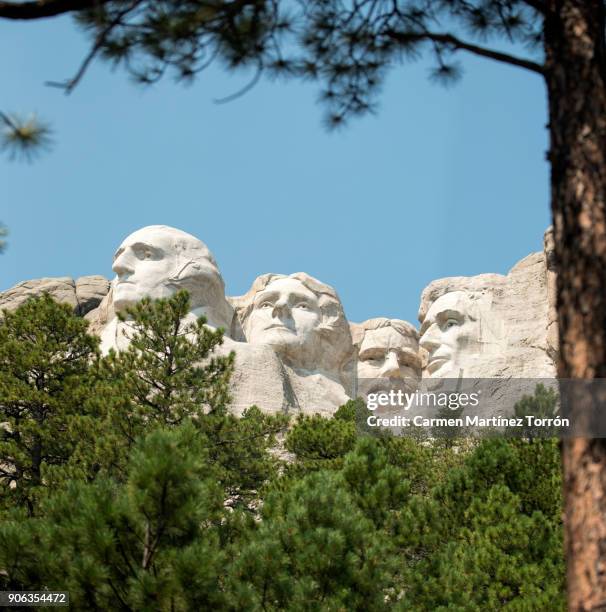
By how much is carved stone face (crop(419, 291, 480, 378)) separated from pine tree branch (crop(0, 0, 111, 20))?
18814mm

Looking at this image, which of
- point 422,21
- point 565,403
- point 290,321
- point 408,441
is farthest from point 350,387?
point 565,403

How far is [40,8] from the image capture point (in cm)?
655

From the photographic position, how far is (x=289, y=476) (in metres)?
15.9

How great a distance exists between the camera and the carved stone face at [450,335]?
25156 millimetres

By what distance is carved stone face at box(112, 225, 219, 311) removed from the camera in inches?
915

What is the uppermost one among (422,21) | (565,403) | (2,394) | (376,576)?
(422,21)

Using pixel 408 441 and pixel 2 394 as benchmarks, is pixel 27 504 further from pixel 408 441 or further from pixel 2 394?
pixel 408 441

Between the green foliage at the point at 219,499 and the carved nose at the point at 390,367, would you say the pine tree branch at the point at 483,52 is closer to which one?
the green foliage at the point at 219,499

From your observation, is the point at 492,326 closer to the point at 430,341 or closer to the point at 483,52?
the point at 430,341

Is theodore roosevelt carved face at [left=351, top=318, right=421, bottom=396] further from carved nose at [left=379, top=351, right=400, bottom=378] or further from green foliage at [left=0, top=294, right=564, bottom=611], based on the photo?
green foliage at [left=0, top=294, right=564, bottom=611]

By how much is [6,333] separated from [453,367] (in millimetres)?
10405

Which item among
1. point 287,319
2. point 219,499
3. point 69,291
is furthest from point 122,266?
point 219,499

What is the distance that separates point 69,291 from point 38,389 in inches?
511

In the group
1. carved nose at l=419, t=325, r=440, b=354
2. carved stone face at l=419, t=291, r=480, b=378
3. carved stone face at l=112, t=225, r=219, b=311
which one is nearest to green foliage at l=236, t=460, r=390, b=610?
carved stone face at l=112, t=225, r=219, b=311
